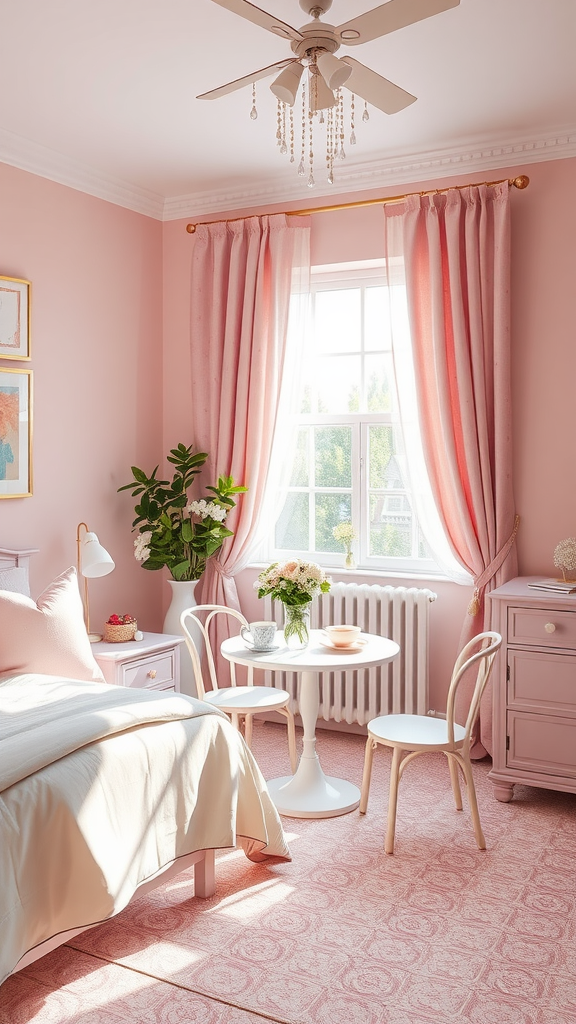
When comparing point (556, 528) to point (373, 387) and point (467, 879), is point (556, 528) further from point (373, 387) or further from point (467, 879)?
point (467, 879)

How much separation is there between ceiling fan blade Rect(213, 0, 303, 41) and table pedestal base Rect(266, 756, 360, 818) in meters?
2.67

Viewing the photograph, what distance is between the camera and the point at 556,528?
13.0 feet

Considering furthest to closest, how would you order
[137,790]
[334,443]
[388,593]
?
[334,443]
[388,593]
[137,790]

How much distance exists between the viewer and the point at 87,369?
175 inches

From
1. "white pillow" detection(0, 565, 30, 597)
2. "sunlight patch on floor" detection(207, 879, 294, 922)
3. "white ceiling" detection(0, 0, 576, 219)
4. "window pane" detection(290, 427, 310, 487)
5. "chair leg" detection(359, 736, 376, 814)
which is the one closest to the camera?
"sunlight patch on floor" detection(207, 879, 294, 922)

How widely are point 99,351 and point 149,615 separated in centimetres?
153

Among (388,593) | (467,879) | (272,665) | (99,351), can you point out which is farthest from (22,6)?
(467,879)

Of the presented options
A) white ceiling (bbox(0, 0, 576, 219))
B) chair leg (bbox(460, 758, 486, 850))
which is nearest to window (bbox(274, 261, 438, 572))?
white ceiling (bbox(0, 0, 576, 219))

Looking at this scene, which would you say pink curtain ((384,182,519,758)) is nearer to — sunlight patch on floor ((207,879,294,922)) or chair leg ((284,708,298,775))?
chair leg ((284,708,298,775))

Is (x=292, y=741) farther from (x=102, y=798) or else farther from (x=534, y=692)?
(x=102, y=798)

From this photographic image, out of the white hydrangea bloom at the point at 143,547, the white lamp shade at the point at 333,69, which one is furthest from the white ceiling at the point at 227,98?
the white hydrangea bloom at the point at 143,547

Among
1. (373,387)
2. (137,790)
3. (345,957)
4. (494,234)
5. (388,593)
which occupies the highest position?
(494,234)

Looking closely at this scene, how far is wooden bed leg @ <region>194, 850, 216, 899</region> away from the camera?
9.08 feet

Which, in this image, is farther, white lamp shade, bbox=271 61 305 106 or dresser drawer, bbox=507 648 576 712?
dresser drawer, bbox=507 648 576 712
